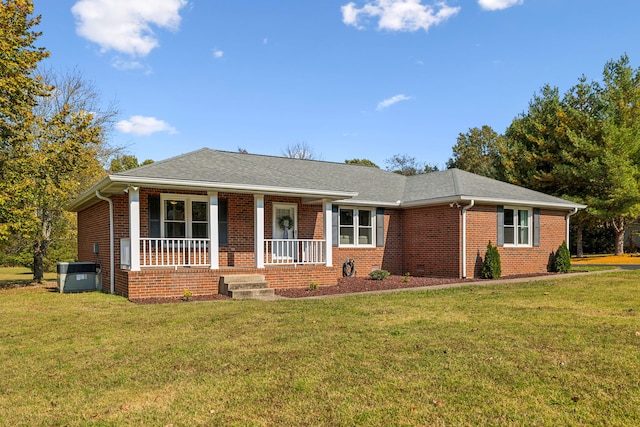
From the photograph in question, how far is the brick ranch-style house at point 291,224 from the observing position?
11656 millimetres

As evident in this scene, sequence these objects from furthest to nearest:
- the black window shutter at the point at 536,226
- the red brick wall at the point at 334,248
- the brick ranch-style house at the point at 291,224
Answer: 1. the black window shutter at the point at 536,226
2. the brick ranch-style house at the point at 291,224
3. the red brick wall at the point at 334,248

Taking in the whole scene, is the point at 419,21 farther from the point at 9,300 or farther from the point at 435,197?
the point at 9,300

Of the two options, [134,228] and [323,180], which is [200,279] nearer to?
[134,228]

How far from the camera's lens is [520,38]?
14.7 metres

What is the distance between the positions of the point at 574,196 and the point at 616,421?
2610cm

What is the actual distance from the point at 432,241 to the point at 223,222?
7513 millimetres

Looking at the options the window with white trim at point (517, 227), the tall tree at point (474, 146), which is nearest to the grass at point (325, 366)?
the window with white trim at point (517, 227)

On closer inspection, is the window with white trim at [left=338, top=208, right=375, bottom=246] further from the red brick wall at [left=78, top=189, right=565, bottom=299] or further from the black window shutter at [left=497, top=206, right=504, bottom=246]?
the black window shutter at [left=497, top=206, right=504, bottom=246]

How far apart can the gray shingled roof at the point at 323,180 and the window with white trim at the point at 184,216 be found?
990 millimetres

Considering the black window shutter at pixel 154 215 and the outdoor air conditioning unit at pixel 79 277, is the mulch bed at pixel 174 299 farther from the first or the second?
the outdoor air conditioning unit at pixel 79 277

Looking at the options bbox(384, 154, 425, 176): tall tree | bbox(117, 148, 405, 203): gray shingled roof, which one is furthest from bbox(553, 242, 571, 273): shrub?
bbox(384, 154, 425, 176): tall tree

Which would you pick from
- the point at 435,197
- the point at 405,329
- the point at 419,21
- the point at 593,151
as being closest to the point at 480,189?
the point at 435,197

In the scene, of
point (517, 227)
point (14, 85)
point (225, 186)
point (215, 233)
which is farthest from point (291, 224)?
point (14, 85)

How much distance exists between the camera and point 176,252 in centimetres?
1270
